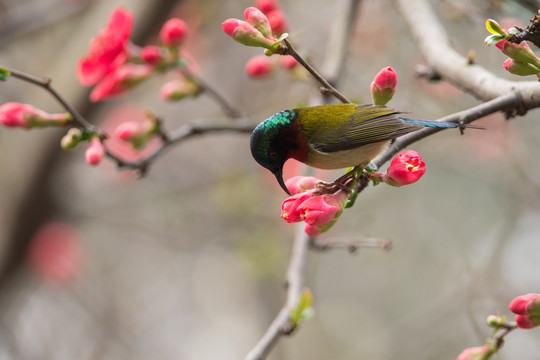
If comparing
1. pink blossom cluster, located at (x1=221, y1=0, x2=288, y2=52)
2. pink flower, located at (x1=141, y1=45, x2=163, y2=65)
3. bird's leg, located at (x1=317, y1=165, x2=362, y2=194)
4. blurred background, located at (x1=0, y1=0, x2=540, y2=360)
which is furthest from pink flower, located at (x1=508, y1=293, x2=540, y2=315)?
pink flower, located at (x1=141, y1=45, x2=163, y2=65)

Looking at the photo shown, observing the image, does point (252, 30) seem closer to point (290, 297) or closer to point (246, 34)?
point (246, 34)

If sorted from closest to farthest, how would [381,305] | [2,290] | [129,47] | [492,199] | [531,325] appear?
[531,325] → [129,47] → [2,290] → [492,199] → [381,305]

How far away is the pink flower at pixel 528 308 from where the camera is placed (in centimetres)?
136

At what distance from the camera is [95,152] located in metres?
1.97

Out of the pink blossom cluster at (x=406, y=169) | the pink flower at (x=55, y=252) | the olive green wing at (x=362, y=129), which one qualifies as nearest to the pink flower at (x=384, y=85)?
the olive green wing at (x=362, y=129)

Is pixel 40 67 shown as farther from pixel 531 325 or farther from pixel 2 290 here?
pixel 531 325

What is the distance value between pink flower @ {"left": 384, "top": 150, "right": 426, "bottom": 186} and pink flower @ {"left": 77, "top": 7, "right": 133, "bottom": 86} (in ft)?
4.85

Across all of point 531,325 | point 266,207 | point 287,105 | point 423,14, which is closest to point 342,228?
point 266,207

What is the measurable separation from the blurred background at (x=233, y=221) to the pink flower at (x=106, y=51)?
75 cm

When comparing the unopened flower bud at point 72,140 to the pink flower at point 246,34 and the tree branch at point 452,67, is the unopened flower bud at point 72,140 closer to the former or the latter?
the pink flower at point 246,34

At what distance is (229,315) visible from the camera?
8.07 metres

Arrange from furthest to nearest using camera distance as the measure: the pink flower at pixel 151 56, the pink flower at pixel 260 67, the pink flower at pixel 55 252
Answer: the pink flower at pixel 55 252
the pink flower at pixel 260 67
the pink flower at pixel 151 56

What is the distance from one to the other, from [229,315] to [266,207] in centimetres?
291

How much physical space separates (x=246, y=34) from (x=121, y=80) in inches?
53.3
